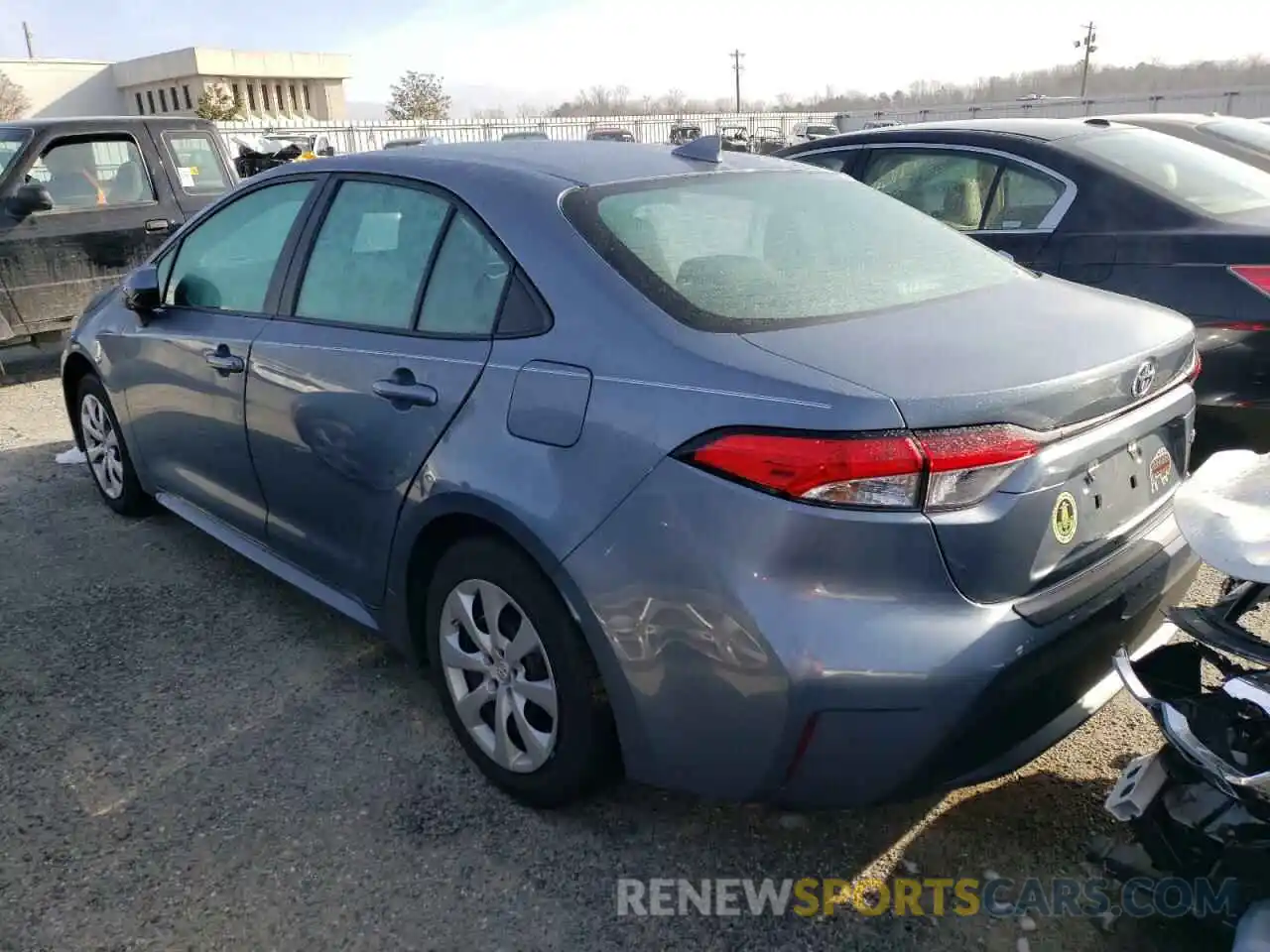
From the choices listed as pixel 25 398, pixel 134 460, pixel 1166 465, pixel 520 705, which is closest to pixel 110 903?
pixel 520 705

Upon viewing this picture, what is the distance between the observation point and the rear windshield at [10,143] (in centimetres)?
747

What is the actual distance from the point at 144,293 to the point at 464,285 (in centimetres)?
194

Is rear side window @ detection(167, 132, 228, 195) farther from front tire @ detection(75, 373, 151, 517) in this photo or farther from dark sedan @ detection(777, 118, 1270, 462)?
dark sedan @ detection(777, 118, 1270, 462)

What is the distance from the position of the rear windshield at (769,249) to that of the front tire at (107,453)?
117 inches

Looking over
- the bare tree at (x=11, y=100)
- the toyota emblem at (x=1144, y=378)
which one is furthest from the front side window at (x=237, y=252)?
the bare tree at (x=11, y=100)

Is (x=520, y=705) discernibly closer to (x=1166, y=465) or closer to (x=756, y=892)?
(x=756, y=892)

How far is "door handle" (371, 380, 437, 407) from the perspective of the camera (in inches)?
102

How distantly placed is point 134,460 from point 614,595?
3077 millimetres

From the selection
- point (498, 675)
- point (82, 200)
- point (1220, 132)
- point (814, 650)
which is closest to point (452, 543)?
point (498, 675)

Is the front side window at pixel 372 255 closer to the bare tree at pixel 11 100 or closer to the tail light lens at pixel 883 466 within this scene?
the tail light lens at pixel 883 466

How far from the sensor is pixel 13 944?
2240 millimetres

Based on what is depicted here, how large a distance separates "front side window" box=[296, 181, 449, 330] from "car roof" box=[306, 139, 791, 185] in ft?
0.34

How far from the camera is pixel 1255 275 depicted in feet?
12.5

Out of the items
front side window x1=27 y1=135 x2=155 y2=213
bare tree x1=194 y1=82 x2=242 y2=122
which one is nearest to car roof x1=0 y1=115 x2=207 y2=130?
front side window x1=27 y1=135 x2=155 y2=213
